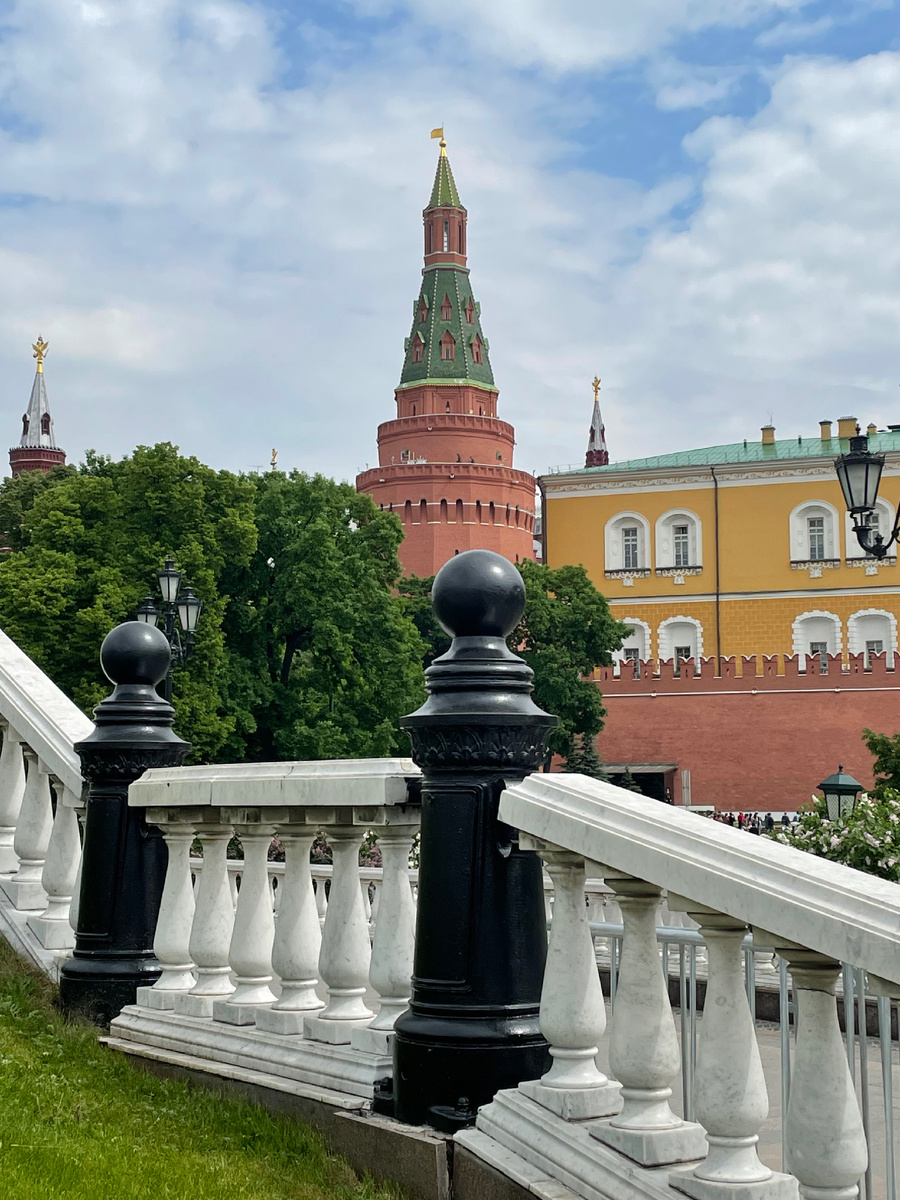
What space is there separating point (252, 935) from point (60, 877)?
1.68 metres

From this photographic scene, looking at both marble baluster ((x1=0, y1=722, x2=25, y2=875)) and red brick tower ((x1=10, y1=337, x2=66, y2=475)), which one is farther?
red brick tower ((x1=10, y1=337, x2=66, y2=475))

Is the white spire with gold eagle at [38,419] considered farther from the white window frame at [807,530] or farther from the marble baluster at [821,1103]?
the marble baluster at [821,1103]

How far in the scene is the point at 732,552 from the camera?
5381 cm

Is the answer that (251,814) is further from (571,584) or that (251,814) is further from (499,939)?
(571,584)

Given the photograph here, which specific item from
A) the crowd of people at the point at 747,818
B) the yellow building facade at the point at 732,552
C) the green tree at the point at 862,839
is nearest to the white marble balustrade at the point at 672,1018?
the green tree at the point at 862,839

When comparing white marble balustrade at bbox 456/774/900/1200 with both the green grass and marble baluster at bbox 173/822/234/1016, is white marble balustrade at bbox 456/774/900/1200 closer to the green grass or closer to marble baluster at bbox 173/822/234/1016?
the green grass

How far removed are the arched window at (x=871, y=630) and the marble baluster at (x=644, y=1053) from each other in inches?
2023

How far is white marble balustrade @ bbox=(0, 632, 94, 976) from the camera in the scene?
5355 millimetres

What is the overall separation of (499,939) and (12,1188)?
1175 millimetres

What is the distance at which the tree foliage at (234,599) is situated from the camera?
27.1m

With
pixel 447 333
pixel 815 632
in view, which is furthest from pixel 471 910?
pixel 447 333

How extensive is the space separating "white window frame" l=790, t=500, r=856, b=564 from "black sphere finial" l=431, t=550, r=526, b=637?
168 feet

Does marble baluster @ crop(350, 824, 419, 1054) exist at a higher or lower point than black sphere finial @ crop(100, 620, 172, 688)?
lower

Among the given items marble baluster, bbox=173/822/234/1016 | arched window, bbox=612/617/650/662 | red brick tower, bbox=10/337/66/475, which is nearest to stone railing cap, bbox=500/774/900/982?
marble baluster, bbox=173/822/234/1016
